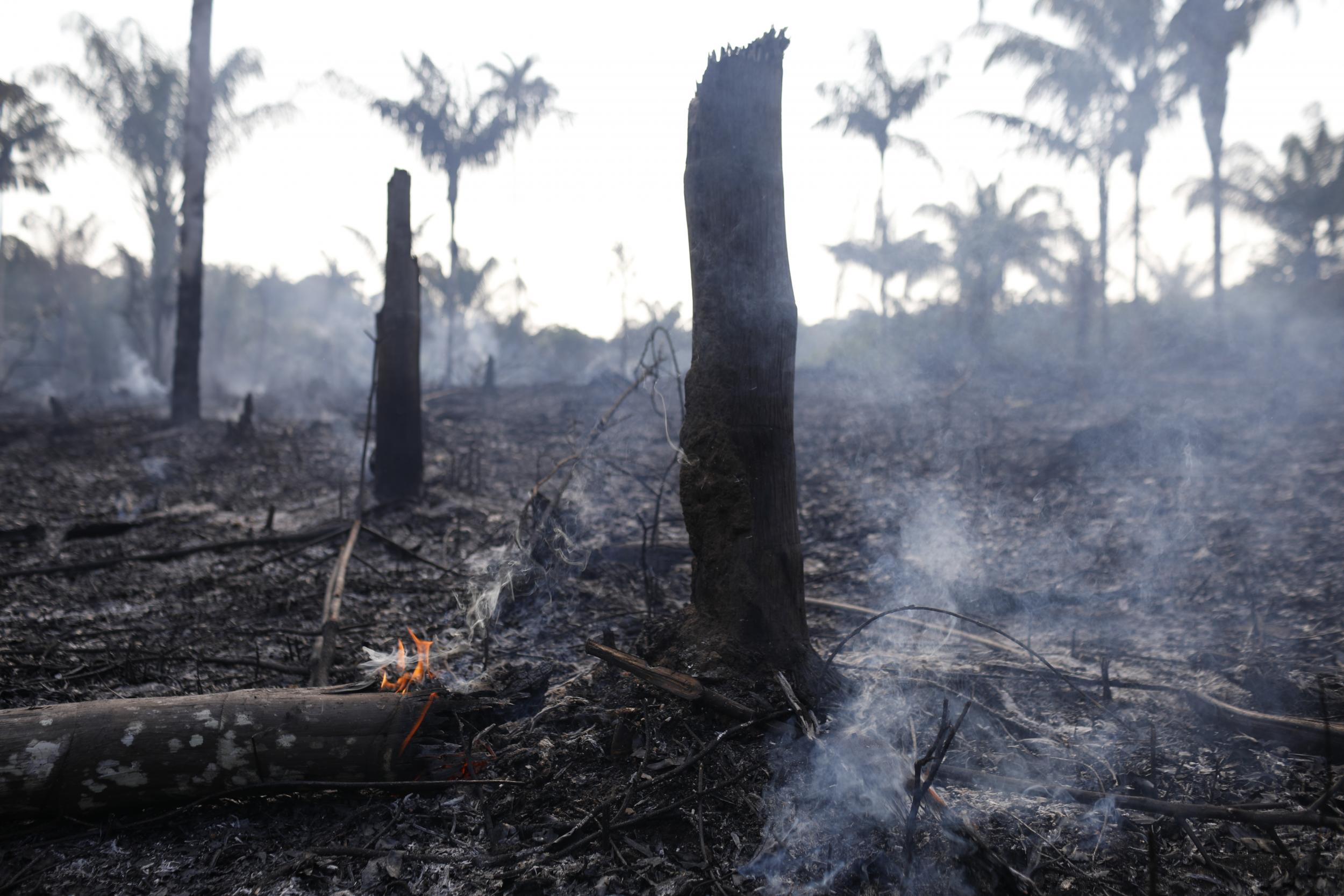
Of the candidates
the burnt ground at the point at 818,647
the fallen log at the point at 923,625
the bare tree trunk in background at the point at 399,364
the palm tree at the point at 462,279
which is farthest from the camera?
the palm tree at the point at 462,279

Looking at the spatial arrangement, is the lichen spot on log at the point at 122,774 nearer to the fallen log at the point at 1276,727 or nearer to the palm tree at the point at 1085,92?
the fallen log at the point at 1276,727

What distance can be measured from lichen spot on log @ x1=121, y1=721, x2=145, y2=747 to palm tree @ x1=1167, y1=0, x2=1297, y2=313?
838 inches

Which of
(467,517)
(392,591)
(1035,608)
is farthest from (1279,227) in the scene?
(392,591)

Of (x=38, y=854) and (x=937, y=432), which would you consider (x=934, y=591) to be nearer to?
(x=38, y=854)

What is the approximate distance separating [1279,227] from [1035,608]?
25907mm

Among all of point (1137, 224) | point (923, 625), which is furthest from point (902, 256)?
point (923, 625)

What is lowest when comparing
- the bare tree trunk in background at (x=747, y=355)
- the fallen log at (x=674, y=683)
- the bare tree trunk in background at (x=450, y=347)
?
the fallen log at (x=674, y=683)

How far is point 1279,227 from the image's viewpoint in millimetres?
23016

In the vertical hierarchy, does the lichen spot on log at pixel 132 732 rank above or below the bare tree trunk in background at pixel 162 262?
below

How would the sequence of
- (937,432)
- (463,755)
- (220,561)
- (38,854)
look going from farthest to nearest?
(937,432) < (220,561) < (463,755) < (38,854)

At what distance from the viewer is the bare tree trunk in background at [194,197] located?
1191 cm

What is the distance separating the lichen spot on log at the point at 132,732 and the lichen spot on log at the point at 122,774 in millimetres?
67

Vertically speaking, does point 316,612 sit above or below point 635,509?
below

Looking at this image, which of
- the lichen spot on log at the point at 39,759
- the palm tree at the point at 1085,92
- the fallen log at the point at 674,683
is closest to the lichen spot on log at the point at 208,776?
the lichen spot on log at the point at 39,759
